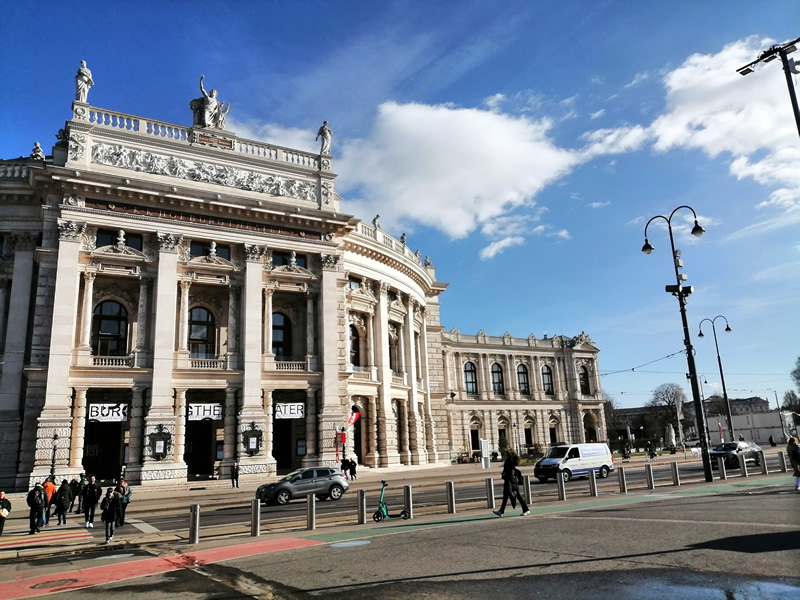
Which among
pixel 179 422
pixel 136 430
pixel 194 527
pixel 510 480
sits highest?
pixel 179 422

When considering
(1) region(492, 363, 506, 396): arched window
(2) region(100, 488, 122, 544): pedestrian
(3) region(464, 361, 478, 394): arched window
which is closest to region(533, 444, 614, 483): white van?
(2) region(100, 488, 122, 544): pedestrian

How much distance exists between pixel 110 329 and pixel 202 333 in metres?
5.72

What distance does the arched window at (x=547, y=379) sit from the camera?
82.5m

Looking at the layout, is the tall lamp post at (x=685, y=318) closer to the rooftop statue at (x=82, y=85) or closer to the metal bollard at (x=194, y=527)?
the metal bollard at (x=194, y=527)

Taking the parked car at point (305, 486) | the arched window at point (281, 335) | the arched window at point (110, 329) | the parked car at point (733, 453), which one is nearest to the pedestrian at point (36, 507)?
the parked car at point (305, 486)

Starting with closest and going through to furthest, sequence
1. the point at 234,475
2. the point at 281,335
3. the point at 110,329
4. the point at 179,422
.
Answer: the point at 234,475 → the point at 179,422 → the point at 110,329 → the point at 281,335

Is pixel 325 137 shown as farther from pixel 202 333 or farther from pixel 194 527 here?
pixel 194 527

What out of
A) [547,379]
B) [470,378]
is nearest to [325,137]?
[470,378]

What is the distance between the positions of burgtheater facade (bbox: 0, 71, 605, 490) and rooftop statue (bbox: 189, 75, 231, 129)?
0.11m

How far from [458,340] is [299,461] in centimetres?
3931

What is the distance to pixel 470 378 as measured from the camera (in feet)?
254

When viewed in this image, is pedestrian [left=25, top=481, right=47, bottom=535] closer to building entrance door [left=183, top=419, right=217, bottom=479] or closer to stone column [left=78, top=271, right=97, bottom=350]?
stone column [left=78, top=271, right=97, bottom=350]

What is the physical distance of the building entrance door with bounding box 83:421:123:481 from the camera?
3722cm

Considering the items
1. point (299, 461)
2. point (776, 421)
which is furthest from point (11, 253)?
point (776, 421)
